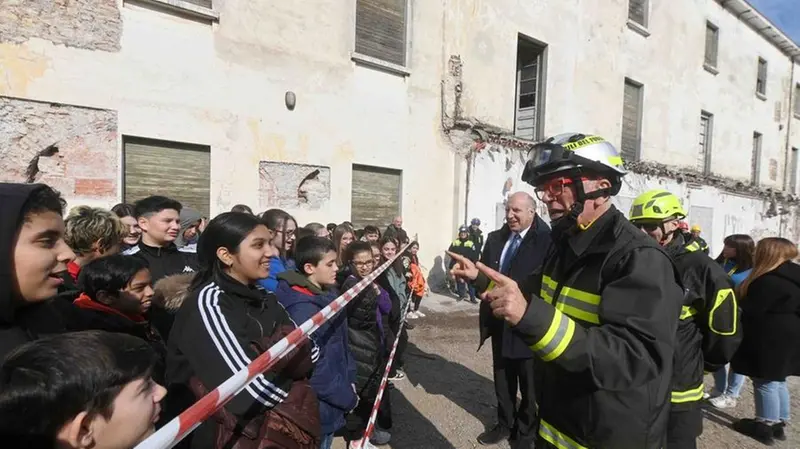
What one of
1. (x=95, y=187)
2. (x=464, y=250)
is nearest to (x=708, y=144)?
(x=464, y=250)

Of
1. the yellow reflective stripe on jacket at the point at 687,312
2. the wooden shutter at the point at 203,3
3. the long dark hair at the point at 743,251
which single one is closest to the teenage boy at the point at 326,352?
the yellow reflective stripe on jacket at the point at 687,312

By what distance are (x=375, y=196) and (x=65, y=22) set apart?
566cm

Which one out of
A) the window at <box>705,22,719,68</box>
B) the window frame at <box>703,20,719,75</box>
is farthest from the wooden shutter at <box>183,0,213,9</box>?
the window at <box>705,22,719,68</box>

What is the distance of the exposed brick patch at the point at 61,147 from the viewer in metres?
5.58

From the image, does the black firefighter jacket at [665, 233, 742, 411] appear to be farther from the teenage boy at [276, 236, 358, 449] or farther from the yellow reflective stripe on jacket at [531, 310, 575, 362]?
the teenage boy at [276, 236, 358, 449]

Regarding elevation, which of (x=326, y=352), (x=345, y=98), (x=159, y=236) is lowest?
(x=326, y=352)

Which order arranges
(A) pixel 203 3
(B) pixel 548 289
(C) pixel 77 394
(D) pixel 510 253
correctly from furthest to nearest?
(A) pixel 203 3, (D) pixel 510 253, (B) pixel 548 289, (C) pixel 77 394

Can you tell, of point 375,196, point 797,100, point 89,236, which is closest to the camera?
point 89,236

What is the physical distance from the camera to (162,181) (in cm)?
675

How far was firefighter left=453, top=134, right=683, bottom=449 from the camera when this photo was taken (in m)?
1.53

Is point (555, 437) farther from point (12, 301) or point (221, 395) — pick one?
point (12, 301)

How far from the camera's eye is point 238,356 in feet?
5.85

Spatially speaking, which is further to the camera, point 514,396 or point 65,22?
point 65,22

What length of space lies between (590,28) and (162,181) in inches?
473
